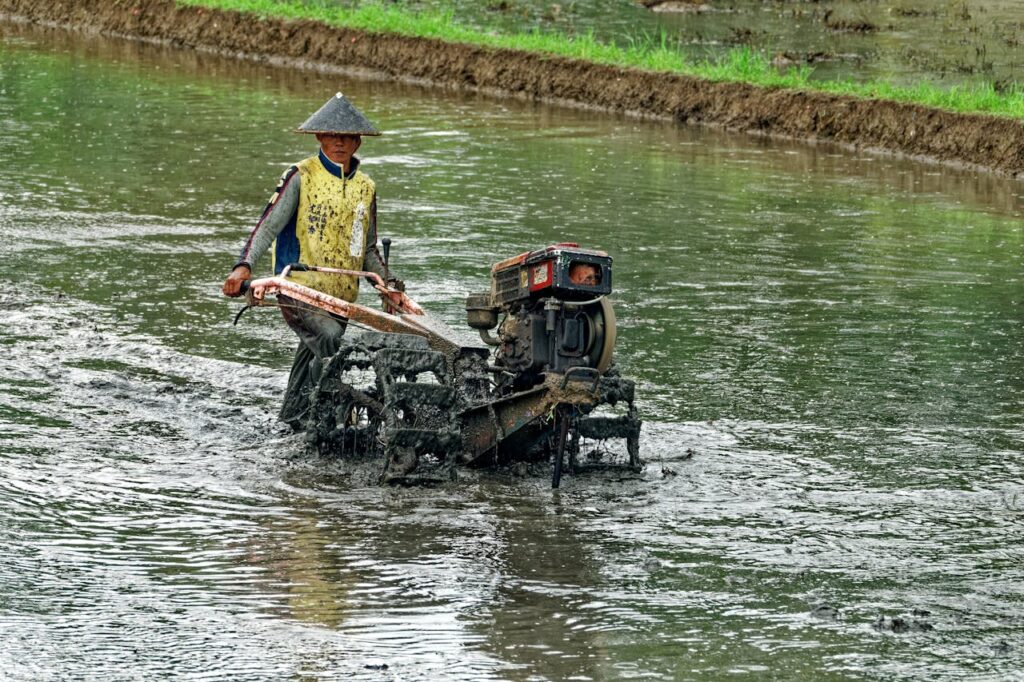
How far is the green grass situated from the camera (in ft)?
64.6

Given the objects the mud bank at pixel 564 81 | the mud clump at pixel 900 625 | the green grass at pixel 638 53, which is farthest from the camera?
the green grass at pixel 638 53

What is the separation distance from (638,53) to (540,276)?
607 inches

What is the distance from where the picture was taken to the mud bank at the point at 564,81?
1927 centimetres

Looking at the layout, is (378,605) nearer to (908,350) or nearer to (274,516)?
(274,516)

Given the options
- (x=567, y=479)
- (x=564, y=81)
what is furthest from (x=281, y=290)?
(x=564, y=81)

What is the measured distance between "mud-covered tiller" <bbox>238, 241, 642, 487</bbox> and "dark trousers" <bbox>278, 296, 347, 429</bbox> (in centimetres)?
14

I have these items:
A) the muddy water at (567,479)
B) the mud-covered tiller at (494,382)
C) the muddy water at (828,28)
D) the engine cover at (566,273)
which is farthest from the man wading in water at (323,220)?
the muddy water at (828,28)

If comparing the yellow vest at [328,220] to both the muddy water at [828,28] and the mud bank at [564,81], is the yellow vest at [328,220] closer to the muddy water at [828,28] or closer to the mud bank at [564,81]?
the mud bank at [564,81]

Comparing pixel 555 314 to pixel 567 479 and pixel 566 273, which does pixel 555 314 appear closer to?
pixel 566 273

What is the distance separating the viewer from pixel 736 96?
834 inches

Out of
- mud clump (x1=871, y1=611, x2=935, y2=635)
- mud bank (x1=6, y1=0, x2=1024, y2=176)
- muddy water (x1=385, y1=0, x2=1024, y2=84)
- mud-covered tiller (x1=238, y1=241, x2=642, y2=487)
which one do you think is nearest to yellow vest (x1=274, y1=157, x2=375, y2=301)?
mud-covered tiller (x1=238, y1=241, x2=642, y2=487)

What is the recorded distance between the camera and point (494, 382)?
8797 millimetres

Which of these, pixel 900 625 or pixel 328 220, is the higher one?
pixel 328 220

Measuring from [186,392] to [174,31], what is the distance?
1845cm
